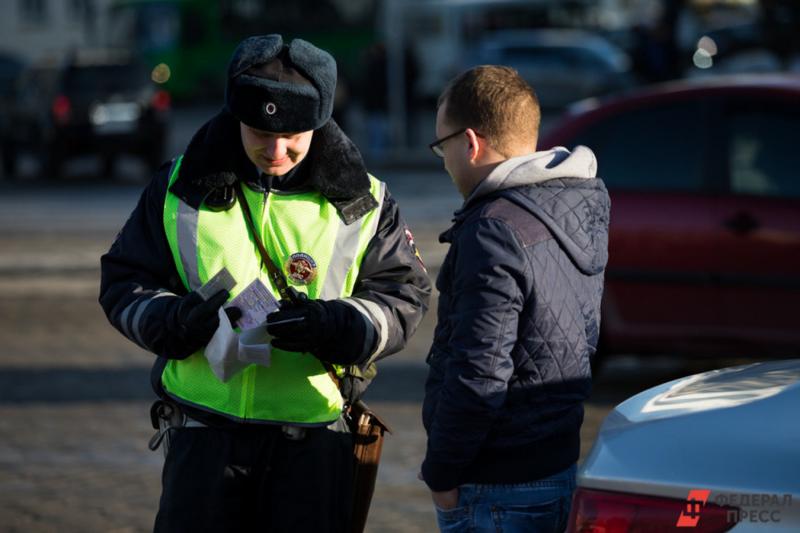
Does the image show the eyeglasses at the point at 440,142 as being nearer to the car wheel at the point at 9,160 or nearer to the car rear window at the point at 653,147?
the car rear window at the point at 653,147

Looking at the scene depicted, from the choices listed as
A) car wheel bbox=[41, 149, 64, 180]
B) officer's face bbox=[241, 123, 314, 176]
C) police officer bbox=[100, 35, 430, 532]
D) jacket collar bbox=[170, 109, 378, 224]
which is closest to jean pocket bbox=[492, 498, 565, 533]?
police officer bbox=[100, 35, 430, 532]

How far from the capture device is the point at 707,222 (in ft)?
24.8

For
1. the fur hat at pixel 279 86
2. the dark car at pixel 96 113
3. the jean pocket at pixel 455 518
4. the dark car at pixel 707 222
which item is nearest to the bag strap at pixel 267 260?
the fur hat at pixel 279 86

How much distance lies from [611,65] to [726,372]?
28.8 meters

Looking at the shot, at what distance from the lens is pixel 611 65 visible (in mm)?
31469

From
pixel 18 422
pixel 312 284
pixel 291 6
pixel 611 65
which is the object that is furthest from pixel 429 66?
pixel 312 284

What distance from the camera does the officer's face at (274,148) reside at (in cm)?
350

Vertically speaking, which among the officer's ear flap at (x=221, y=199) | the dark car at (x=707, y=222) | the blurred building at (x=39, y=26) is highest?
the officer's ear flap at (x=221, y=199)

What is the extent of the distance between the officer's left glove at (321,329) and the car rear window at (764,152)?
455 centimetres

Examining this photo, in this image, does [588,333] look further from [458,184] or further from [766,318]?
[766,318]

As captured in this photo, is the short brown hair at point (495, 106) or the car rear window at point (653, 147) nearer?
the short brown hair at point (495, 106)

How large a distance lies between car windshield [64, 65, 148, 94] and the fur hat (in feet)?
65.8

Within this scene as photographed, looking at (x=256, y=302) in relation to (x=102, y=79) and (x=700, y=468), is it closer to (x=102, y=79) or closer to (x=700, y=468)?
(x=700, y=468)

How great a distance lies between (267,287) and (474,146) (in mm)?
575
